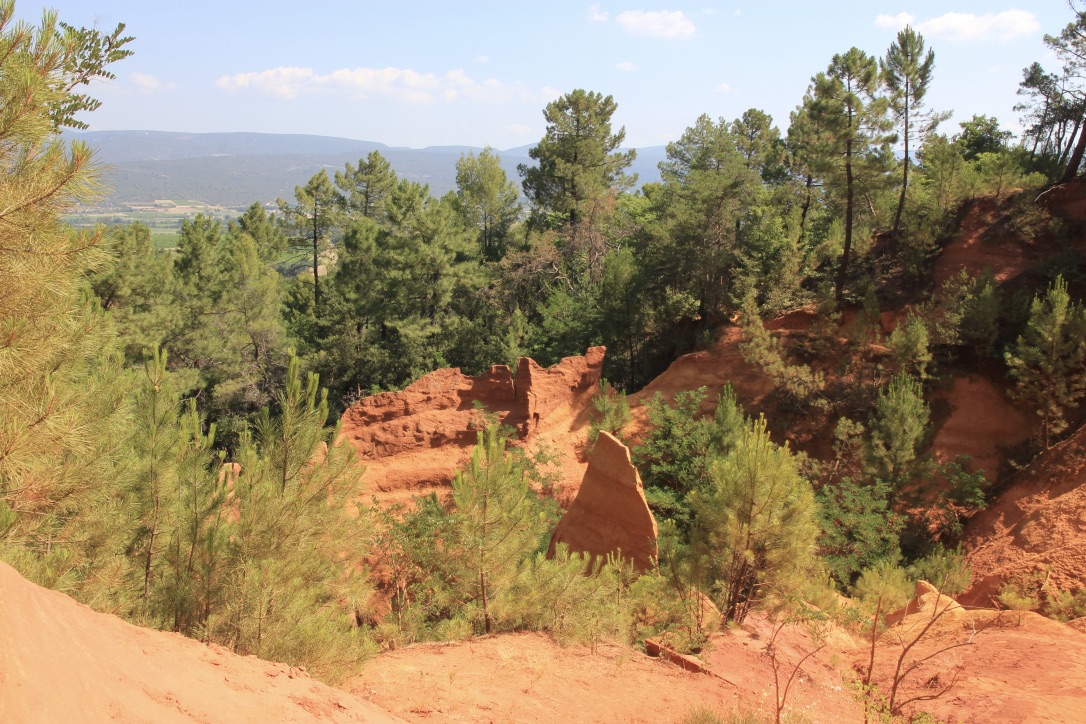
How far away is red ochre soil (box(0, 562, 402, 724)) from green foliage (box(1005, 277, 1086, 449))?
16276mm

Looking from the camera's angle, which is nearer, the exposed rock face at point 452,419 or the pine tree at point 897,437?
the pine tree at point 897,437

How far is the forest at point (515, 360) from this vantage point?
616 cm

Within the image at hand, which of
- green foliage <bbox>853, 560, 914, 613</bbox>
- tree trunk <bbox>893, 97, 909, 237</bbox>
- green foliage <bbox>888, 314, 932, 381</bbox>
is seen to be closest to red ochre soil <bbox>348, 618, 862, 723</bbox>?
green foliage <bbox>853, 560, 914, 613</bbox>

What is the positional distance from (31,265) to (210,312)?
77.9ft

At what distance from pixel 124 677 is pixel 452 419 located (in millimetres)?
13373

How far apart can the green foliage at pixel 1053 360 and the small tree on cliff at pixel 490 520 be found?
44.0 ft

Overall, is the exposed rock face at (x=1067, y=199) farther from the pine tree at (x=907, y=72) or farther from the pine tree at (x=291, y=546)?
the pine tree at (x=291, y=546)

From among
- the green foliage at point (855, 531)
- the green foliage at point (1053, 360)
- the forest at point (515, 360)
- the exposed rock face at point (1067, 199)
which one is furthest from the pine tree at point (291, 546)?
the exposed rock face at point (1067, 199)

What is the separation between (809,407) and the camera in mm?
18938

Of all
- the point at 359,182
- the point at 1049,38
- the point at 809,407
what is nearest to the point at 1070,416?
the point at 809,407

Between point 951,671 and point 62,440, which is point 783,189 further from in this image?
point 62,440

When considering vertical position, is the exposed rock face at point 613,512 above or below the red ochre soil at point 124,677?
below

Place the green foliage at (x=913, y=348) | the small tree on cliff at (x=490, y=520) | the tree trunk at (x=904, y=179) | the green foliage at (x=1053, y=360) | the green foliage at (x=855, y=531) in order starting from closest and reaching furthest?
the small tree on cliff at (x=490, y=520), the green foliage at (x=855, y=531), the green foliage at (x=1053, y=360), the green foliage at (x=913, y=348), the tree trunk at (x=904, y=179)

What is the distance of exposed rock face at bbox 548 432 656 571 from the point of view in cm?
1193
